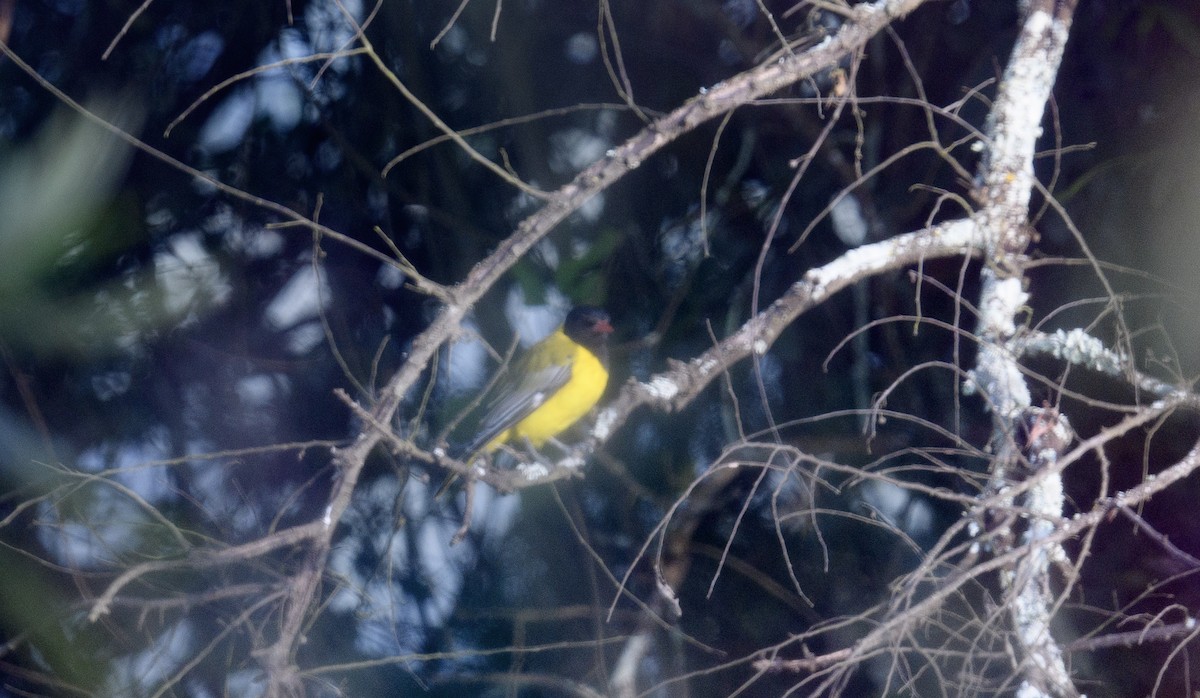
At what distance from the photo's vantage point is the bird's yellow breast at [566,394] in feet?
9.08

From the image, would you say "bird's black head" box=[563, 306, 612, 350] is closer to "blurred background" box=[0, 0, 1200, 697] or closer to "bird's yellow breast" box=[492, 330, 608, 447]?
"bird's yellow breast" box=[492, 330, 608, 447]

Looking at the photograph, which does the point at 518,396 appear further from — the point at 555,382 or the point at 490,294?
the point at 490,294

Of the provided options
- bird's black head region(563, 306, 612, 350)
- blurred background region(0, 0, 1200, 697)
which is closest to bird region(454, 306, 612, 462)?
bird's black head region(563, 306, 612, 350)

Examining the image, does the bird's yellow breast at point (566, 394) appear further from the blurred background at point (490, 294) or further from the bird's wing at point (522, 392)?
the blurred background at point (490, 294)

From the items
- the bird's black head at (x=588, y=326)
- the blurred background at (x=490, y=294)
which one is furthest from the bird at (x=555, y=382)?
the blurred background at (x=490, y=294)

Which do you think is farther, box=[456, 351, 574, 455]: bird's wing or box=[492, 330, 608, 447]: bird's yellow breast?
box=[492, 330, 608, 447]: bird's yellow breast

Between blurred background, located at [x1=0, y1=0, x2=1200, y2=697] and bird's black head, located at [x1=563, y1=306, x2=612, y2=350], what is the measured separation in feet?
0.58

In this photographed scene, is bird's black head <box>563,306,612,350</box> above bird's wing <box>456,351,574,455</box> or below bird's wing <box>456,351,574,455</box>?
above

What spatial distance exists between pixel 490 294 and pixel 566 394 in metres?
0.43

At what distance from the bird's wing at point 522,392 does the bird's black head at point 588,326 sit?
0.28 ft

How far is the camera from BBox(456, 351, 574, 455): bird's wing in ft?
8.56

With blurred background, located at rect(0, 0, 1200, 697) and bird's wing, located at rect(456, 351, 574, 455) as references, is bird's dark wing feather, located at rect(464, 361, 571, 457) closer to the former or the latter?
bird's wing, located at rect(456, 351, 574, 455)

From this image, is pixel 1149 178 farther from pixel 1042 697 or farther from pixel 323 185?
pixel 323 185

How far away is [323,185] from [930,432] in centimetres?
198
